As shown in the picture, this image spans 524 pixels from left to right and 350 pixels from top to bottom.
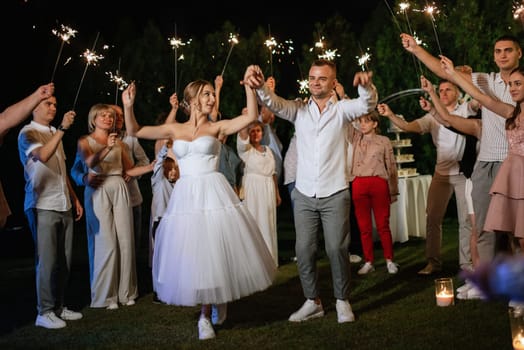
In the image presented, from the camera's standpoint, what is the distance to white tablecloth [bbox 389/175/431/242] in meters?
11.3

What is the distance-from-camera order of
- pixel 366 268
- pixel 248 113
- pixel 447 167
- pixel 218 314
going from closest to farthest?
pixel 248 113 < pixel 218 314 < pixel 447 167 < pixel 366 268

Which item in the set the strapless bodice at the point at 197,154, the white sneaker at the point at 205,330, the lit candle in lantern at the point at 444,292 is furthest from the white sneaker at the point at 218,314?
the lit candle in lantern at the point at 444,292

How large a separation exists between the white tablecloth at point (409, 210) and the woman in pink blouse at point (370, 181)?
2.31 metres

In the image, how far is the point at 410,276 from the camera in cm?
800

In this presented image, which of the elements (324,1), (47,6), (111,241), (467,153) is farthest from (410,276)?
(324,1)

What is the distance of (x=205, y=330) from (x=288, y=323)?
772mm

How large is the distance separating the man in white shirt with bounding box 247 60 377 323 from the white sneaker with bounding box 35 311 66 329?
2.07 metres

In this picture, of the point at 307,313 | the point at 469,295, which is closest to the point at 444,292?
the point at 469,295

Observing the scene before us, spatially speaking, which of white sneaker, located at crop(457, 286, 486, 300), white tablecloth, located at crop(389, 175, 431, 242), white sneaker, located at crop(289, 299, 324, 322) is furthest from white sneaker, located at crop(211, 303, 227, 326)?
white tablecloth, located at crop(389, 175, 431, 242)

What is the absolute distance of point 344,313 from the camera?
230 inches

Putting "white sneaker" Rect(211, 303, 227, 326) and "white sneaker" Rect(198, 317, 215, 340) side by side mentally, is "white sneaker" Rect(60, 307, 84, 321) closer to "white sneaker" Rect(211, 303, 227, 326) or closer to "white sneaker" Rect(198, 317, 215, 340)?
"white sneaker" Rect(211, 303, 227, 326)

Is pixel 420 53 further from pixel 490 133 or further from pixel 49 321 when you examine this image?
pixel 49 321

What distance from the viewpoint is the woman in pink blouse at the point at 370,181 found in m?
8.67

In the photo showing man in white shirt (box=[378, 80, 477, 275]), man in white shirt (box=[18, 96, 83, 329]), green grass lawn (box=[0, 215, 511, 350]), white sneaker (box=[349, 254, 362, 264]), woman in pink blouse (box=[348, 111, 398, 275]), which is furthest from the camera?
white sneaker (box=[349, 254, 362, 264])
